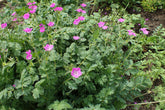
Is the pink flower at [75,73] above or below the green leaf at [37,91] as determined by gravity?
above

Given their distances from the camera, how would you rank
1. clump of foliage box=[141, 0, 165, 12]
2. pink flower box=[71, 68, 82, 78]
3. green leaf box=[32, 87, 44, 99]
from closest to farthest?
1. green leaf box=[32, 87, 44, 99]
2. pink flower box=[71, 68, 82, 78]
3. clump of foliage box=[141, 0, 165, 12]

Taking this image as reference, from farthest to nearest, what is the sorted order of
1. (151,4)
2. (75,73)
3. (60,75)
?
(151,4) < (60,75) < (75,73)

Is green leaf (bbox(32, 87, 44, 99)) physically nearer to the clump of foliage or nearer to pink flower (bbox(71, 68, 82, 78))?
pink flower (bbox(71, 68, 82, 78))

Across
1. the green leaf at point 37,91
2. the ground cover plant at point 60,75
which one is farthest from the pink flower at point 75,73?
the green leaf at point 37,91

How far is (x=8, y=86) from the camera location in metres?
1.59

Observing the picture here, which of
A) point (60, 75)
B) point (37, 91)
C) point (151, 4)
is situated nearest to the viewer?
point (37, 91)

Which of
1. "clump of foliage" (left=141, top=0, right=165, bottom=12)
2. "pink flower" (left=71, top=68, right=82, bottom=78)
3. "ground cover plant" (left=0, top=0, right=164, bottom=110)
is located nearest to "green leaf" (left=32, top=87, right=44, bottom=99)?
"ground cover plant" (left=0, top=0, right=164, bottom=110)

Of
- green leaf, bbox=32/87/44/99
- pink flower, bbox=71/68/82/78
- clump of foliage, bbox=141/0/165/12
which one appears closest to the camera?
green leaf, bbox=32/87/44/99

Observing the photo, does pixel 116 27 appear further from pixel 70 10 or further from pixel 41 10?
pixel 41 10

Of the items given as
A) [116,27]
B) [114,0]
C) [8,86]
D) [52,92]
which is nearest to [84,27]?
[116,27]

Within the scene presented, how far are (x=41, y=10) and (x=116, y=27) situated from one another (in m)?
1.31

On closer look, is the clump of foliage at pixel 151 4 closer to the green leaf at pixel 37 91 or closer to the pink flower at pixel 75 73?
Result: the pink flower at pixel 75 73

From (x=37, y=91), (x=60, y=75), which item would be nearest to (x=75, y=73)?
(x=60, y=75)

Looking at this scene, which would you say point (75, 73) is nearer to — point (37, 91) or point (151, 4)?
point (37, 91)
